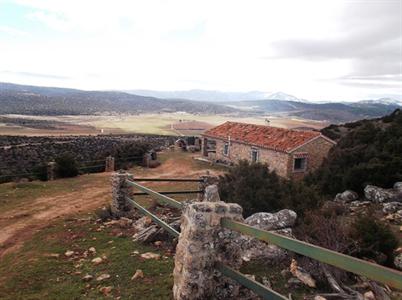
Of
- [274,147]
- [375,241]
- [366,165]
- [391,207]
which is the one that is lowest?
[274,147]

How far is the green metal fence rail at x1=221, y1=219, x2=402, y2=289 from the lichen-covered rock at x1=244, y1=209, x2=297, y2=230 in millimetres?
4203

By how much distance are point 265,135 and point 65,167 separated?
1442 centimetres

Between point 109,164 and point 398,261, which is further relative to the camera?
point 109,164

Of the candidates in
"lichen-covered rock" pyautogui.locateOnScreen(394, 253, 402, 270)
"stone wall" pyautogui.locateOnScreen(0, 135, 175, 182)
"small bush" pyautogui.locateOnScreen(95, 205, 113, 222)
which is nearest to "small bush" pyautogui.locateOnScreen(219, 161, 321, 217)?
"lichen-covered rock" pyautogui.locateOnScreen(394, 253, 402, 270)

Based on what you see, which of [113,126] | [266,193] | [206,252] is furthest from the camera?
[113,126]

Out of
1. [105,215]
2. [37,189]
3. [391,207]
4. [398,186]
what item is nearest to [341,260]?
[105,215]

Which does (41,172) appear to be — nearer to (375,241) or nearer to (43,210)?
(43,210)

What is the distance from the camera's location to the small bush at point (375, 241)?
667cm

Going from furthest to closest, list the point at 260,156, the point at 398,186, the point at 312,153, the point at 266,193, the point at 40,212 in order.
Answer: the point at 260,156 < the point at 312,153 < the point at 398,186 < the point at 40,212 < the point at 266,193

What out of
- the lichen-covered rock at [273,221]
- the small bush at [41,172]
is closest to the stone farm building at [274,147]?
the small bush at [41,172]

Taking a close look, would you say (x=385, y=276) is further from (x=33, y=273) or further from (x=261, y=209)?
(x=261, y=209)

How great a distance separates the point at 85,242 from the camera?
27.6 feet

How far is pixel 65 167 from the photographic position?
21062mm

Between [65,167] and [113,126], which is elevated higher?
[65,167]
